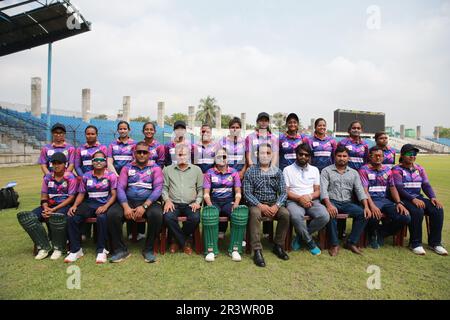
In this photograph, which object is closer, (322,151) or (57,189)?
(57,189)

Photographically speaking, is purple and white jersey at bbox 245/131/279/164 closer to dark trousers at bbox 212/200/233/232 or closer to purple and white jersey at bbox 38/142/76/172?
dark trousers at bbox 212/200/233/232

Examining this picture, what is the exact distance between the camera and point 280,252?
381cm

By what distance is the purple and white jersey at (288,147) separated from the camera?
15.4 ft

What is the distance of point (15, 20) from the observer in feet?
48.3

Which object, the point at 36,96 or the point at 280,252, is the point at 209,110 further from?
the point at 280,252

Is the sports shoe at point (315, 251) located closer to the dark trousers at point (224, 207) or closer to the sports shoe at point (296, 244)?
the sports shoe at point (296, 244)

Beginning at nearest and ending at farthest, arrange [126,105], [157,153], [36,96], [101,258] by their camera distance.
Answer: [101,258] < [157,153] < [36,96] < [126,105]

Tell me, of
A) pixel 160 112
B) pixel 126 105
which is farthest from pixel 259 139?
pixel 160 112

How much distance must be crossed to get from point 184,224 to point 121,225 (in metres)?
0.82

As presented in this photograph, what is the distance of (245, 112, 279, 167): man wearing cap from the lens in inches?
184

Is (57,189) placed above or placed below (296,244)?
above

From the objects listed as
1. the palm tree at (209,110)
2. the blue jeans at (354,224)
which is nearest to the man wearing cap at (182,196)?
the blue jeans at (354,224)
